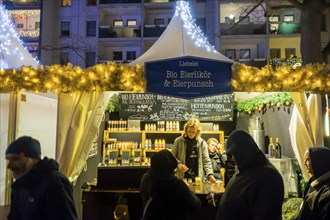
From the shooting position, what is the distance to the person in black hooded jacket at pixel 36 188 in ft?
7.73

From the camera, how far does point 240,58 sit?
63.7 ft

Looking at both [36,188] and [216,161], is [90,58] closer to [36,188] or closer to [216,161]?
[216,161]

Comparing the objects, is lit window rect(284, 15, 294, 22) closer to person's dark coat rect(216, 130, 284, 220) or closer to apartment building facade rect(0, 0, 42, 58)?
apartment building facade rect(0, 0, 42, 58)

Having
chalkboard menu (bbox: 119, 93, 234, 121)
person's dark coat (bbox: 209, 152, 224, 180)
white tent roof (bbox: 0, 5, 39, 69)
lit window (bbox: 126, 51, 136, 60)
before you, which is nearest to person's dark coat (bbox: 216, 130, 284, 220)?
white tent roof (bbox: 0, 5, 39, 69)

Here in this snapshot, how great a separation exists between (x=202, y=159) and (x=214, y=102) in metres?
2.61

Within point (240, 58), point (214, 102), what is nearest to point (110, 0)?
point (240, 58)

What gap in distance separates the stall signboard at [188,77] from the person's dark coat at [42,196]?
229cm

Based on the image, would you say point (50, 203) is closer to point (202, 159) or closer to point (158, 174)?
point (158, 174)

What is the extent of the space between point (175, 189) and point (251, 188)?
0.68m

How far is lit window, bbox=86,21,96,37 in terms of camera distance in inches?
861

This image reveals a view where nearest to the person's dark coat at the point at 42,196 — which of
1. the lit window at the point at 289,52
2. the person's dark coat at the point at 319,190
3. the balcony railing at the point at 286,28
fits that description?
the person's dark coat at the point at 319,190

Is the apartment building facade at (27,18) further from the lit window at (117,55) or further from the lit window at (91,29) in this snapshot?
the lit window at (117,55)

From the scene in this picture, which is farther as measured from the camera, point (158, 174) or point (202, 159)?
point (202, 159)

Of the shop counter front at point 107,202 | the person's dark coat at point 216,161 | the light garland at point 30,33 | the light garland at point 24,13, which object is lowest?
the shop counter front at point 107,202
